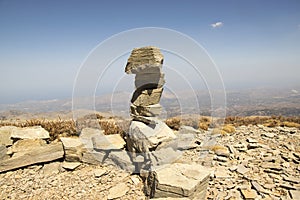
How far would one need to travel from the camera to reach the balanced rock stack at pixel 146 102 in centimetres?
708

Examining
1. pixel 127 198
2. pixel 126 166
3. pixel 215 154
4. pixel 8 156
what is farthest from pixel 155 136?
pixel 8 156

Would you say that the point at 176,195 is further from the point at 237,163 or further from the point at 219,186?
the point at 237,163

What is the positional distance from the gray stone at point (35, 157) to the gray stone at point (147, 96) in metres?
3.49

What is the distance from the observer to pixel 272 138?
33.6ft

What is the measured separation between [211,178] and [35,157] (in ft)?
20.6

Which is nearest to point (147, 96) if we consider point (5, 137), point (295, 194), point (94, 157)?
point (94, 157)

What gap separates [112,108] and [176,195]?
482 cm

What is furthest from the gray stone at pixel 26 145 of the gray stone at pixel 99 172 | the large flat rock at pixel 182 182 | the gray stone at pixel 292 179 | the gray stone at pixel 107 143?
the gray stone at pixel 292 179

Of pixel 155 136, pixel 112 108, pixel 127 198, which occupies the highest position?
pixel 112 108

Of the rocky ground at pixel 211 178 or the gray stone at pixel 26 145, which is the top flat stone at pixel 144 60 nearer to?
the rocky ground at pixel 211 178

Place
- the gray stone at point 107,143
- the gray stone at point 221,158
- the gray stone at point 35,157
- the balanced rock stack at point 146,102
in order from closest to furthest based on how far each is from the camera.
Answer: the balanced rock stack at point 146,102
the gray stone at point 35,157
the gray stone at point 107,143
the gray stone at point 221,158

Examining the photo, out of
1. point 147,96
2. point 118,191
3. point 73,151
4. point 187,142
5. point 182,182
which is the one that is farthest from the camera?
point 187,142

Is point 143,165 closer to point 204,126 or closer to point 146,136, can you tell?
point 146,136

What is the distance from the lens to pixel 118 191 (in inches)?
255
